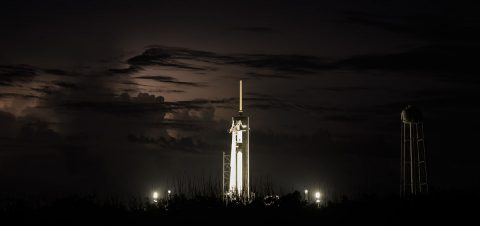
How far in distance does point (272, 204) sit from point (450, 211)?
258 inches

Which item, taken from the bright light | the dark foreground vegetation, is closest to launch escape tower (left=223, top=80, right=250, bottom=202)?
the bright light

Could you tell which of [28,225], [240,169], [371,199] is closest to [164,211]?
[28,225]

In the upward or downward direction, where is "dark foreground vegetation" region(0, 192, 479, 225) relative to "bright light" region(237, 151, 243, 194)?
downward

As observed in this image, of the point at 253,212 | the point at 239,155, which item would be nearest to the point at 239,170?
the point at 239,155

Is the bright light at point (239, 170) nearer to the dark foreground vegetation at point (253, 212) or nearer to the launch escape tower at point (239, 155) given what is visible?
the launch escape tower at point (239, 155)

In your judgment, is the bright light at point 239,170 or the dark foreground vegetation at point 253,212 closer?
the dark foreground vegetation at point 253,212

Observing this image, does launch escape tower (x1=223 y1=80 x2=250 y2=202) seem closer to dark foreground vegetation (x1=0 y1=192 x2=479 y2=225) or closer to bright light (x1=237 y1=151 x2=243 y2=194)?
bright light (x1=237 y1=151 x2=243 y2=194)

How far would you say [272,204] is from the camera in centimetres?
2756

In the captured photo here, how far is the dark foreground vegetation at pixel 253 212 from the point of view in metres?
24.5

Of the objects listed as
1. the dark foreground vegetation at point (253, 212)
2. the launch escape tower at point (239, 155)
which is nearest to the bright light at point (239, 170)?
the launch escape tower at point (239, 155)

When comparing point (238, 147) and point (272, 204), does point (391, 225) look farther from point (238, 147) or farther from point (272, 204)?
point (238, 147)

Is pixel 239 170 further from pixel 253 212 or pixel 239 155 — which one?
pixel 253 212

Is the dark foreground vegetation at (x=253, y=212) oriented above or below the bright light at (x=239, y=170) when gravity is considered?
below

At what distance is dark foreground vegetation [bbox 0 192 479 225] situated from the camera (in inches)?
966
